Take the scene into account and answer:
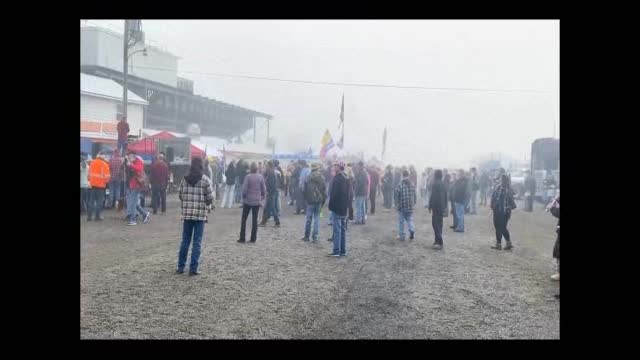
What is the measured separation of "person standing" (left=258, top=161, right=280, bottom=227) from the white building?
8.48m

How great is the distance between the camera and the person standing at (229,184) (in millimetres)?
15344

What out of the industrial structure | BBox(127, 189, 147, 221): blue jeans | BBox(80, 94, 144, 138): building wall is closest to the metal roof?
BBox(80, 94, 144, 138): building wall

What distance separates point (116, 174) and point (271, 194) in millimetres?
4049

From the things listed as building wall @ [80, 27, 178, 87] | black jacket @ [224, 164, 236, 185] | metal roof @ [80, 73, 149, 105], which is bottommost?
black jacket @ [224, 164, 236, 185]

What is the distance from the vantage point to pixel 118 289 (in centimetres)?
605

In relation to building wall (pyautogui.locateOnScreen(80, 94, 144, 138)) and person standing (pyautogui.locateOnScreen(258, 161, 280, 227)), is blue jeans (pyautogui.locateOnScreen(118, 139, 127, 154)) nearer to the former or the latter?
person standing (pyautogui.locateOnScreen(258, 161, 280, 227))

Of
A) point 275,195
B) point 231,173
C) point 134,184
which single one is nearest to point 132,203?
point 134,184

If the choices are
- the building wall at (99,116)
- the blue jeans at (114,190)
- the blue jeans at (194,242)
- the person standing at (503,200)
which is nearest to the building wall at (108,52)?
the building wall at (99,116)

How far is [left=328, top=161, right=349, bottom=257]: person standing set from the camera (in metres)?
8.83

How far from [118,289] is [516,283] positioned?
534 cm

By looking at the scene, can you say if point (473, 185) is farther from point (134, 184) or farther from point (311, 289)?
point (311, 289)

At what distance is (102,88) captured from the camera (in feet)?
66.8
